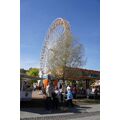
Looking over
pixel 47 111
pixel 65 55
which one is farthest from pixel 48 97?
pixel 65 55

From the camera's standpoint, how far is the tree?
1222 centimetres

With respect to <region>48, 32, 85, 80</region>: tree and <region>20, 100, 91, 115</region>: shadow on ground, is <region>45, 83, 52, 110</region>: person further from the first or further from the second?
<region>48, 32, 85, 80</region>: tree

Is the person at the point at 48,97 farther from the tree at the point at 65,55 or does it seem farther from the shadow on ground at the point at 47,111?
the tree at the point at 65,55

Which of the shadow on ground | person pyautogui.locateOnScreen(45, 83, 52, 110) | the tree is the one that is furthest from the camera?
the tree

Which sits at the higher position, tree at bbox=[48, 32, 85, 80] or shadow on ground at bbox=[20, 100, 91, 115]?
tree at bbox=[48, 32, 85, 80]

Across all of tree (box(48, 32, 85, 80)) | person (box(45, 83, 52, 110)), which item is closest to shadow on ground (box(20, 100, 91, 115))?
person (box(45, 83, 52, 110))

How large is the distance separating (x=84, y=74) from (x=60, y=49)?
2.16 m

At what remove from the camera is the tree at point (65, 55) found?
1222 centimetres

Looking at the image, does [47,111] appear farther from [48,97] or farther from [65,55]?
[65,55]

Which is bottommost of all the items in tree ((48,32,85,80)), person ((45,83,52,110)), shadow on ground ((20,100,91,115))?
shadow on ground ((20,100,91,115))

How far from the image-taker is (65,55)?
12414 mm
